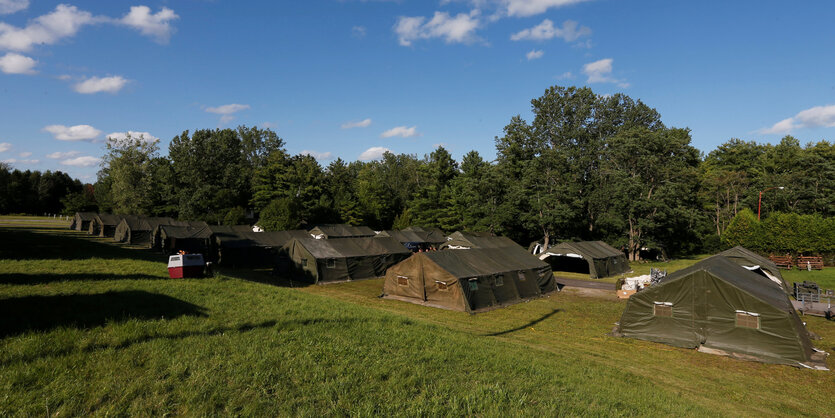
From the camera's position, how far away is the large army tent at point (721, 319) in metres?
12.9

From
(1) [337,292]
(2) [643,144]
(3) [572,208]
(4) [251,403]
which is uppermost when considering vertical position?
(2) [643,144]

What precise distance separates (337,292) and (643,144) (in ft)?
127

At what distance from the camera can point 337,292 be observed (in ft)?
78.4

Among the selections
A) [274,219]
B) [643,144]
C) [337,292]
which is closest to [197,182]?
[274,219]

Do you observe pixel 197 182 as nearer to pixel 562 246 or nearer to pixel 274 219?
pixel 274 219

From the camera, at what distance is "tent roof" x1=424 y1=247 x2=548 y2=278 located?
20.3 m

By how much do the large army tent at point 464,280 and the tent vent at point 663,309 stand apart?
7284 millimetres

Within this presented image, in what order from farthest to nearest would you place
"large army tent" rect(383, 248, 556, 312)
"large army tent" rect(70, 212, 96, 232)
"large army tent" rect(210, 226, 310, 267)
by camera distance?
"large army tent" rect(70, 212, 96, 232), "large army tent" rect(210, 226, 310, 267), "large army tent" rect(383, 248, 556, 312)

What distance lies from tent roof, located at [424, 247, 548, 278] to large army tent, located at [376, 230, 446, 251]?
25.5 metres

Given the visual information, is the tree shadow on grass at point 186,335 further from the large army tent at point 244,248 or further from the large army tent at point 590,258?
the large army tent at point 590,258

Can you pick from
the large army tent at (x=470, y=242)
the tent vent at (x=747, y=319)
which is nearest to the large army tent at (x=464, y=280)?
the tent vent at (x=747, y=319)

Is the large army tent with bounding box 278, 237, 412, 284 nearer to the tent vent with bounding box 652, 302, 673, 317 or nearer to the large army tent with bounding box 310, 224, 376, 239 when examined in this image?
the large army tent with bounding box 310, 224, 376, 239

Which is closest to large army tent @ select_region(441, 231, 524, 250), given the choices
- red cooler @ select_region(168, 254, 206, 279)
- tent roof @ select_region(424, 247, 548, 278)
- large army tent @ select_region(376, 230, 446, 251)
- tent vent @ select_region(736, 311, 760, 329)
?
large army tent @ select_region(376, 230, 446, 251)

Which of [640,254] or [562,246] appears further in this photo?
[640,254]
